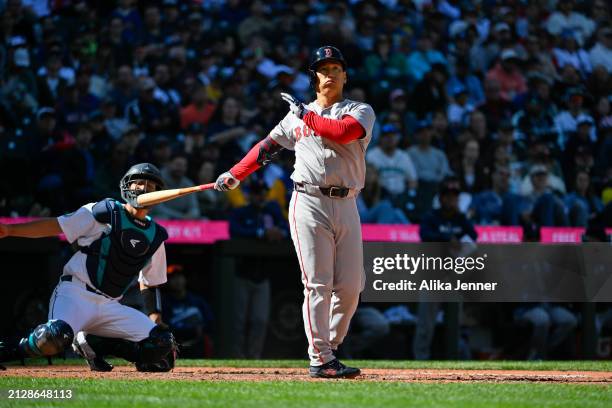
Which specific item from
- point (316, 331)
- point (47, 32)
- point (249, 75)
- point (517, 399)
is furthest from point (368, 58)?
point (517, 399)

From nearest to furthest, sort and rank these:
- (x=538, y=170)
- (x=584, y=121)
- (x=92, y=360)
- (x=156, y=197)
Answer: (x=156, y=197) < (x=92, y=360) < (x=538, y=170) < (x=584, y=121)

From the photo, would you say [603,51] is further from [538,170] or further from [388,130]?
[388,130]

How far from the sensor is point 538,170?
40.1 ft

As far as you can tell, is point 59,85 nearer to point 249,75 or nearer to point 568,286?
point 249,75

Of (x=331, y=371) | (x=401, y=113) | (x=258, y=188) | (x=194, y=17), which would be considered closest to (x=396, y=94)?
Answer: (x=401, y=113)

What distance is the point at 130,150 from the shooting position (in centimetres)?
1076

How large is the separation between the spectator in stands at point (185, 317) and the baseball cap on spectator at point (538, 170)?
455cm

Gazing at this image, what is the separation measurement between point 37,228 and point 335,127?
6.00ft

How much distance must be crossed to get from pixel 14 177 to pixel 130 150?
1.21 meters

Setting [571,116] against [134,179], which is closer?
[134,179]

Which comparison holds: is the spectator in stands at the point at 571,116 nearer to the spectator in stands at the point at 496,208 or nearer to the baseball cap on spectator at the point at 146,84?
the spectator in stands at the point at 496,208

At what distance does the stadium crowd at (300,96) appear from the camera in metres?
10.8

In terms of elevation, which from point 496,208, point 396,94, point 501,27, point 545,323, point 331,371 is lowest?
point 545,323

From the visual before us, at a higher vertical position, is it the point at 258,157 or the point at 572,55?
the point at 572,55
